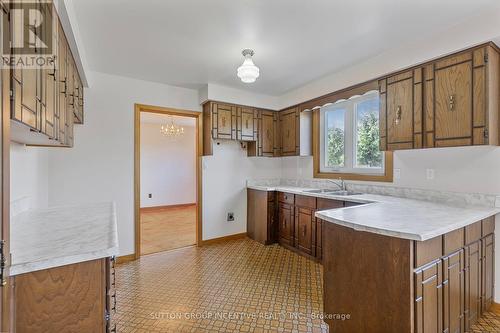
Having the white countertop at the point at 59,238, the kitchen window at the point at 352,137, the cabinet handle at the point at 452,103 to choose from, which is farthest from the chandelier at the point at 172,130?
the cabinet handle at the point at 452,103

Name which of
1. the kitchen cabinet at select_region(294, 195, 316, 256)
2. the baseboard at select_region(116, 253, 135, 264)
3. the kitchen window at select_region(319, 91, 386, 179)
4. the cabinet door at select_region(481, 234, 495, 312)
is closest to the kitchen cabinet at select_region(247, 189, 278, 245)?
the kitchen cabinet at select_region(294, 195, 316, 256)

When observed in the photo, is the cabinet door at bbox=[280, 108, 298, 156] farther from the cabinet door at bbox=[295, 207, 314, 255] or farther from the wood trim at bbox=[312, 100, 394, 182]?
the cabinet door at bbox=[295, 207, 314, 255]

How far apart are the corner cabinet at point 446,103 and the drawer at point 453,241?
0.85m

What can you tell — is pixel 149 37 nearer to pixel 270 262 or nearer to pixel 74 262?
pixel 74 262

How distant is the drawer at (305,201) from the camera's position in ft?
10.8

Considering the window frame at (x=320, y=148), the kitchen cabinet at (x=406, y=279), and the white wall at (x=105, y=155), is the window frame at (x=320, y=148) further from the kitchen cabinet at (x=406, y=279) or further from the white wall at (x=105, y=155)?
the white wall at (x=105, y=155)

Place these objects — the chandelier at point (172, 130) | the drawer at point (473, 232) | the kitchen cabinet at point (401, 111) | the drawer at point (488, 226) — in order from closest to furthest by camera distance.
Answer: the drawer at point (473, 232)
the drawer at point (488, 226)
the kitchen cabinet at point (401, 111)
the chandelier at point (172, 130)

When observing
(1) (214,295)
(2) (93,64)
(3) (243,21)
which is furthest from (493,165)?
(2) (93,64)

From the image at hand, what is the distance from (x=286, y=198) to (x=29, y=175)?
3073 millimetres

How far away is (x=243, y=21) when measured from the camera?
6.90 ft

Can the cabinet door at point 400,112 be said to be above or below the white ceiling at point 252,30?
below

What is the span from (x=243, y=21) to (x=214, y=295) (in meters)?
2.61

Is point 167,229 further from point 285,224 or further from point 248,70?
point 248,70

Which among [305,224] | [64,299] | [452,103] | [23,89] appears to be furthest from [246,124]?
[64,299]
